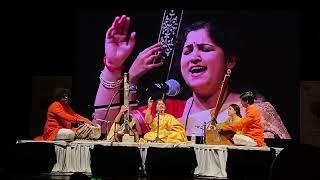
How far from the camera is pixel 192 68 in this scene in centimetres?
751

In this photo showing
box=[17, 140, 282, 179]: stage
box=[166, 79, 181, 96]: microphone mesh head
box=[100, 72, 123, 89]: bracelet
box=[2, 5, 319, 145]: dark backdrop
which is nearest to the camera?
box=[17, 140, 282, 179]: stage

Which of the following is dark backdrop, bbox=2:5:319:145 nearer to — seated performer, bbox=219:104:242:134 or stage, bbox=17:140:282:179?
seated performer, bbox=219:104:242:134

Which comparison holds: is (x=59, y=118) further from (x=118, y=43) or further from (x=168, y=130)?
(x=168, y=130)

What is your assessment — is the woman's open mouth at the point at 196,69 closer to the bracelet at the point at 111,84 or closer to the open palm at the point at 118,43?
the open palm at the point at 118,43

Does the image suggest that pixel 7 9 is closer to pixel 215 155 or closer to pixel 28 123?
pixel 28 123

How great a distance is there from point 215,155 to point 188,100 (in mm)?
1914

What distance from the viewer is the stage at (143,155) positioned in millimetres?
5660

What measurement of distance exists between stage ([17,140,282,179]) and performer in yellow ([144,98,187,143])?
2.40ft

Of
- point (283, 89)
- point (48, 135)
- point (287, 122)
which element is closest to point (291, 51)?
point (283, 89)

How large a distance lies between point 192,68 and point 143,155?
91.1 inches

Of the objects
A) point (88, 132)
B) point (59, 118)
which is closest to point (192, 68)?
point (88, 132)

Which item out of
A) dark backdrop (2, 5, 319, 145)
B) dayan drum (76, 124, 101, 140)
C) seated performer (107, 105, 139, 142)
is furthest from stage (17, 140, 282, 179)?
dark backdrop (2, 5, 319, 145)

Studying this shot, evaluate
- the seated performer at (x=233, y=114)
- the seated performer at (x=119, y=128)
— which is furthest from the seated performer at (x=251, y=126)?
the seated performer at (x=119, y=128)

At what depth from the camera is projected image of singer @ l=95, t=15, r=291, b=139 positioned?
7332mm
